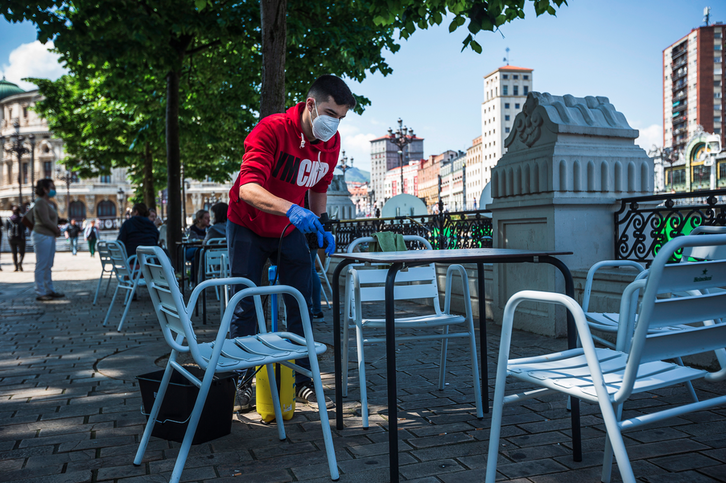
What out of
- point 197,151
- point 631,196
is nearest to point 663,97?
point 197,151

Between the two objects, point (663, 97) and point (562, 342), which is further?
point (663, 97)

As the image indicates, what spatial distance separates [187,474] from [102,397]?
174 cm

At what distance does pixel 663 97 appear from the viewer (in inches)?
5089

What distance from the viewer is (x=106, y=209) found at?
9588 centimetres

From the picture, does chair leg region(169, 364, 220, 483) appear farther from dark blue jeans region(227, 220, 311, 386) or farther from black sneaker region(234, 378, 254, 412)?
black sneaker region(234, 378, 254, 412)

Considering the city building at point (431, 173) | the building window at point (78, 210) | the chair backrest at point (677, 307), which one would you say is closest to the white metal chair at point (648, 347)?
the chair backrest at point (677, 307)

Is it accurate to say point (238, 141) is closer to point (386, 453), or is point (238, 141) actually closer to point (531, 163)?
point (531, 163)

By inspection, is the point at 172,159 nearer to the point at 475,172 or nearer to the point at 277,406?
the point at 277,406

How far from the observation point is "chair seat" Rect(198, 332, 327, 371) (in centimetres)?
261

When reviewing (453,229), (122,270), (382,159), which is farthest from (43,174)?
(382,159)

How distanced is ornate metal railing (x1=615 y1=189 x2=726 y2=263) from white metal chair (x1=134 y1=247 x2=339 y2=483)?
3.52 metres

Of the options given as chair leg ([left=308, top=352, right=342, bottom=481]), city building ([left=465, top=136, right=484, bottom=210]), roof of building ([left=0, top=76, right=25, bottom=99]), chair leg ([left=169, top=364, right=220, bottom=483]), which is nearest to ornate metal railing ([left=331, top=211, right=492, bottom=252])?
chair leg ([left=308, top=352, right=342, bottom=481])

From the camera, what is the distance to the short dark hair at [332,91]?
3518 millimetres

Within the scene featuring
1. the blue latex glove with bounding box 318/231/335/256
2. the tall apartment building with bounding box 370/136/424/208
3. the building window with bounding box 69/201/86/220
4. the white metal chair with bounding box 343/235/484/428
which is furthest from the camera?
the tall apartment building with bounding box 370/136/424/208
